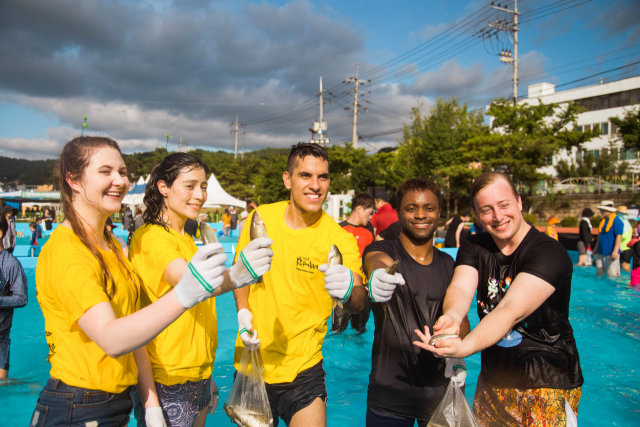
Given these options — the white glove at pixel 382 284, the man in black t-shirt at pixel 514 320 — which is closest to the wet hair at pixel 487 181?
the man in black t-shirt at pixel 514 320

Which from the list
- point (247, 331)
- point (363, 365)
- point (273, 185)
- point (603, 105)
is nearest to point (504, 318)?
point (247, 331)

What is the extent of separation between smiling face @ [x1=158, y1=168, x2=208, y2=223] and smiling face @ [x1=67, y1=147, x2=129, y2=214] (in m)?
0.51

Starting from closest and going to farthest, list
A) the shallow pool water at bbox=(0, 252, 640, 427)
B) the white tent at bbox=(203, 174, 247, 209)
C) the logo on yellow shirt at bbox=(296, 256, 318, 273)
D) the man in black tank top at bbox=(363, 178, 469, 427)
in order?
the man in black tank top at bbox=(363, 178, 469, 427) → the logo on yellow shirt at bbox=(296, 256, 318, 273) → the shallow pool water at bbox=(0, 252, 640, 427) → the white tent at bbox=(203, 174, 247, 209)

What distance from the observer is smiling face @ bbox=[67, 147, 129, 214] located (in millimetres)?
1719

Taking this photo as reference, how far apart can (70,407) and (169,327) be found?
0.55 meters

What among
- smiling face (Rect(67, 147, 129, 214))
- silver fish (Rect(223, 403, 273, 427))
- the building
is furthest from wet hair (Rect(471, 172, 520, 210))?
the building

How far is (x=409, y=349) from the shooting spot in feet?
7.72

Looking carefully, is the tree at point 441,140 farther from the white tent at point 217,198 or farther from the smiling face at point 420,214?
the smiling face at point 420,214

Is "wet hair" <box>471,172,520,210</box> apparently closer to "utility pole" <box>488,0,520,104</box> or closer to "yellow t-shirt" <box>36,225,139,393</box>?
"yellow t-shirt" <box>36,225,139,393</box>

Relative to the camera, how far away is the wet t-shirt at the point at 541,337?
6.57 feet

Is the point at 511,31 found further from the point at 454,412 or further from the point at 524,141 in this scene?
the point at 454,412

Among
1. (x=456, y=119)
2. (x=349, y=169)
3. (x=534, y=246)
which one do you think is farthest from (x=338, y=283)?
(x=349, y=169)

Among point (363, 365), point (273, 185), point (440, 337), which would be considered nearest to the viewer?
point (440, 337)

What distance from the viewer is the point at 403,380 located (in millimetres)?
2322
